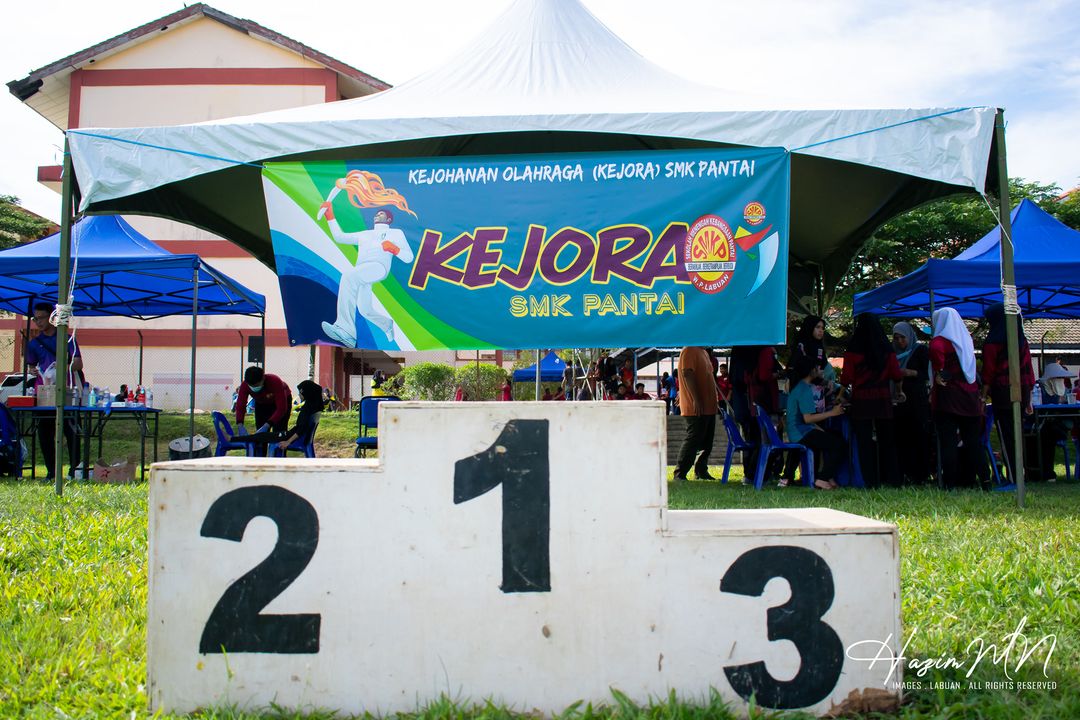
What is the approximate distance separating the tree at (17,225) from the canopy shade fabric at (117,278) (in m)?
12.3

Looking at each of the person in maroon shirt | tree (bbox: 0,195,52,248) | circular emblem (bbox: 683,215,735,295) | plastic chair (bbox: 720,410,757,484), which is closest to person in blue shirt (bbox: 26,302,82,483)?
the person in maroon shirt

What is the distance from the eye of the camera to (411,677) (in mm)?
2340

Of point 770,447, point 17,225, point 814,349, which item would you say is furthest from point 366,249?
point 17,225

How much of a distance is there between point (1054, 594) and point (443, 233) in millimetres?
4489

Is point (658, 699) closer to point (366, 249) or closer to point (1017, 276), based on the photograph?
point (366, 249)

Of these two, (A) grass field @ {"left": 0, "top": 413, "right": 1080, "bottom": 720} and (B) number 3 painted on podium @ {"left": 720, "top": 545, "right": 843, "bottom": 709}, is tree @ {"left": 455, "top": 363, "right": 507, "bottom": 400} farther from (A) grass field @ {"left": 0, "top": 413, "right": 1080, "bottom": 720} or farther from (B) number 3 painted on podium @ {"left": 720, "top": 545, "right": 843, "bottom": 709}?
(B) number 3 painted on podium @ {"left": 720, "top": 545, "right": 843, "bottom": 709}

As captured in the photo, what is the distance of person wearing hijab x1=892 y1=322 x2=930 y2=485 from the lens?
8312 millimetres

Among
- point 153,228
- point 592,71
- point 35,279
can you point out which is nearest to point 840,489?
point 592,71

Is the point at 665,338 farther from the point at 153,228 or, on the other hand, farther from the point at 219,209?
the point at 153,228

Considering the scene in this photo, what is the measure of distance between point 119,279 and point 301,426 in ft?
11.4

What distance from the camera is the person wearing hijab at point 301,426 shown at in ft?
28.5

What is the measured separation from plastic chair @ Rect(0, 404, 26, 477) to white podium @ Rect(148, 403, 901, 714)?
27.3 ft

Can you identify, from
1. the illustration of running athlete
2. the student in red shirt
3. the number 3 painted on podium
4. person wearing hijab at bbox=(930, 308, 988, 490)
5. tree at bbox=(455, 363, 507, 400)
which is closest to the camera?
the number 3 painted on podium

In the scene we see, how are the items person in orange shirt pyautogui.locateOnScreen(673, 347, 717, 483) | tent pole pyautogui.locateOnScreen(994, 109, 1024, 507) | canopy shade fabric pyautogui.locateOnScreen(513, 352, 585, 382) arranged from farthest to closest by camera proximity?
canopy shade fabric pyautogui.locateOnScreen(513, 352, 585, 382), person in orange shirt pyautogui.locateOnScreen(673, 347, 717, 483), tent pole pyautogui.locateOnScreen(994, 109, 1024, 507)
